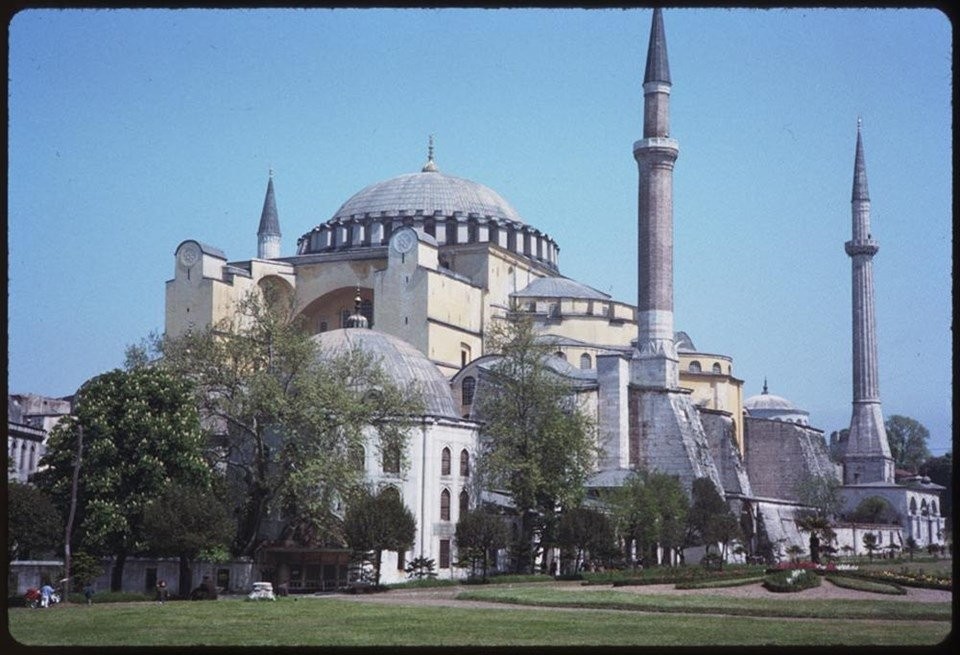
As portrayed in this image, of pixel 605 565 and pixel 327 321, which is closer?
pixel 605 565

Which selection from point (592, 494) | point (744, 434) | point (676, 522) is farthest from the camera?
point (744, 434)

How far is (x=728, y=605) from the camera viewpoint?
2262 cm

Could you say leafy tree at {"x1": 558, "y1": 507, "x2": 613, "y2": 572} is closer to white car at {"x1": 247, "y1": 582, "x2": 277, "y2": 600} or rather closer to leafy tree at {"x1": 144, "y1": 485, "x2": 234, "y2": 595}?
leafy tree at {"x1": 144, "y1": 485, "x2": 234, "y2": 595}

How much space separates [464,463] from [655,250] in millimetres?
12657

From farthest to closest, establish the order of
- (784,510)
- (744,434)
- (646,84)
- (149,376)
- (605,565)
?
(744,434) < (784,510) < (646,84) < (605,565) < (149,376)

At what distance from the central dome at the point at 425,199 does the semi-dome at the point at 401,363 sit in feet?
47.7

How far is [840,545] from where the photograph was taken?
181 feet

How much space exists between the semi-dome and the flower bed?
13.7 meters

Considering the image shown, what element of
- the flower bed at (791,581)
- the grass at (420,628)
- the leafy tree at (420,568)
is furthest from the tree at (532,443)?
the grass at (420,628)

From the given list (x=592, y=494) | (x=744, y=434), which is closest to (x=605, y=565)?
(x=592, y=494)

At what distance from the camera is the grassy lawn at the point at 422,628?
15945mm

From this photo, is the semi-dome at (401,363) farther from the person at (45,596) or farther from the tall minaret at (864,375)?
the tall minaret at (864,375)

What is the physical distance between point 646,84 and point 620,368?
10.7 m

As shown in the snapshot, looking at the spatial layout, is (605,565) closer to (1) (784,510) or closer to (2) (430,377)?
(2) (430,377)
